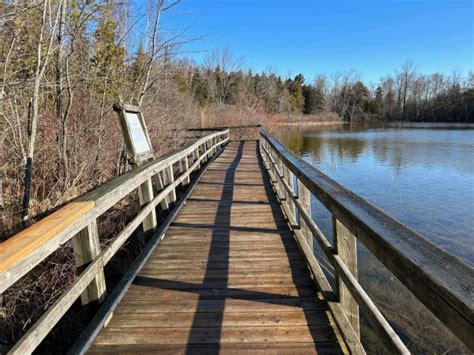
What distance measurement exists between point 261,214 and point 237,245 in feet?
4.23

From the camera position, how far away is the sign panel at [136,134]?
4199mm

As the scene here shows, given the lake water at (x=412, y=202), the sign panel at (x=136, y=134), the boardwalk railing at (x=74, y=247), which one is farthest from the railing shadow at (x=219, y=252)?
the lake water at (x=412, y=202)

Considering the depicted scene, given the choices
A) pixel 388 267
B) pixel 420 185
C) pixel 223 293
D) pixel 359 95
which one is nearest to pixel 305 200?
pixel 223 293

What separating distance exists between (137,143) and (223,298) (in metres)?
2.52

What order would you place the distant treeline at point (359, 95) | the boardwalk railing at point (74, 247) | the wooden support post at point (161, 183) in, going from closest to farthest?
the boardwalk railing at point (74, 247) < the wooden support post at point (161, 183) < the distant treeline at point (359, 95)

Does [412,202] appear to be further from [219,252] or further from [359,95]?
[359,95]

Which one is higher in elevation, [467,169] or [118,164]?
[118,164]

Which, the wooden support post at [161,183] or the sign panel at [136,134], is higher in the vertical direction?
the sign panel at [136,134]

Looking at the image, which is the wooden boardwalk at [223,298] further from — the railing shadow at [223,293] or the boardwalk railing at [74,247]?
the boardwalk railing at [74,247]

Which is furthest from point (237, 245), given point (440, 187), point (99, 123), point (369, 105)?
point (369, 105)

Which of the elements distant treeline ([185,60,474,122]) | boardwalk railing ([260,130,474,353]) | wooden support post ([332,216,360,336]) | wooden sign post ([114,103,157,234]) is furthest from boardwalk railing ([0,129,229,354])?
distant treeline ([185,60,474,122])

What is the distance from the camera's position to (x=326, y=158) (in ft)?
64.1

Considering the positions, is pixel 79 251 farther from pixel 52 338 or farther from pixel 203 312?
pixel 52 338

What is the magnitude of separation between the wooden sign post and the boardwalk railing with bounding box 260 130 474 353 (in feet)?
5.98
